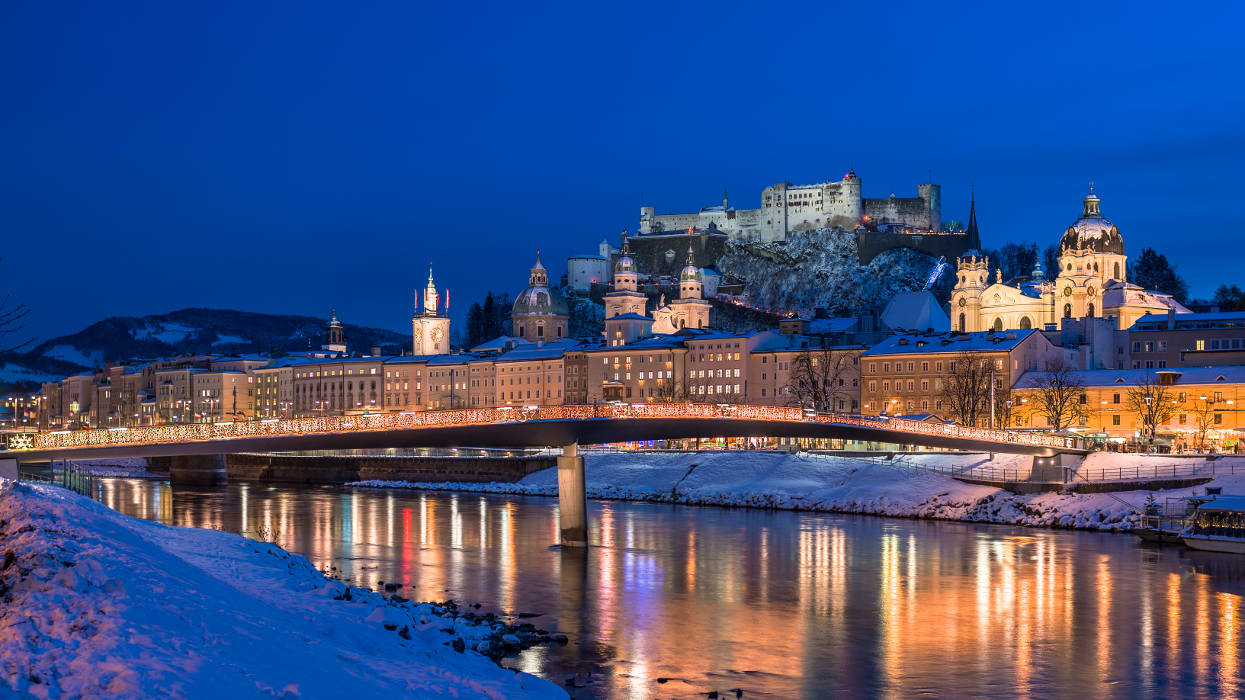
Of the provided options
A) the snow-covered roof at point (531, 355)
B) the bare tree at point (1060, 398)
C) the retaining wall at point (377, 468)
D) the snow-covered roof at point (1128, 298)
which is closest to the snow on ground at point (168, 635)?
the retaining wall at point (377, 468)

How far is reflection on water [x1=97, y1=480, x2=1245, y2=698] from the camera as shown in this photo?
80.1ft

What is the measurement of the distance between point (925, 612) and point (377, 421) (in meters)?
19.6

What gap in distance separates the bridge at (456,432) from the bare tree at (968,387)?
36.1m

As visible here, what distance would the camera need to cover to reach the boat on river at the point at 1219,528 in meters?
42.7

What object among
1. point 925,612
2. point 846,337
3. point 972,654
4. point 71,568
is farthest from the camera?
point 846,337

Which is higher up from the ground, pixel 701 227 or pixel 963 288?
pixel 701 227

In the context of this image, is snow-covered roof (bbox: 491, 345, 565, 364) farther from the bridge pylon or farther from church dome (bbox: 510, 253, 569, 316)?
the bridge pylon

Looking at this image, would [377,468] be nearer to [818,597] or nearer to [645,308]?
[818,597]

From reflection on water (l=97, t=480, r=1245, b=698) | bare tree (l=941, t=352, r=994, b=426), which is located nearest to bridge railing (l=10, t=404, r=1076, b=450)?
reflection on water (l=97, t=480, r=1245, b=698)

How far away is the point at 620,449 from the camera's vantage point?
269 feet

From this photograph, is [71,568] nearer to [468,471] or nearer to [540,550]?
[540,550]

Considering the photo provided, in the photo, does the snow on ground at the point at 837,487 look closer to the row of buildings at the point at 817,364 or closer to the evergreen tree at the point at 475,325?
the row of buildings at the point at 817,364

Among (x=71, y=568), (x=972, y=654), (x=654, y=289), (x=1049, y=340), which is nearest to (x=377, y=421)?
(x=972, y=654)

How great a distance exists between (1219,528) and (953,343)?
176ft
